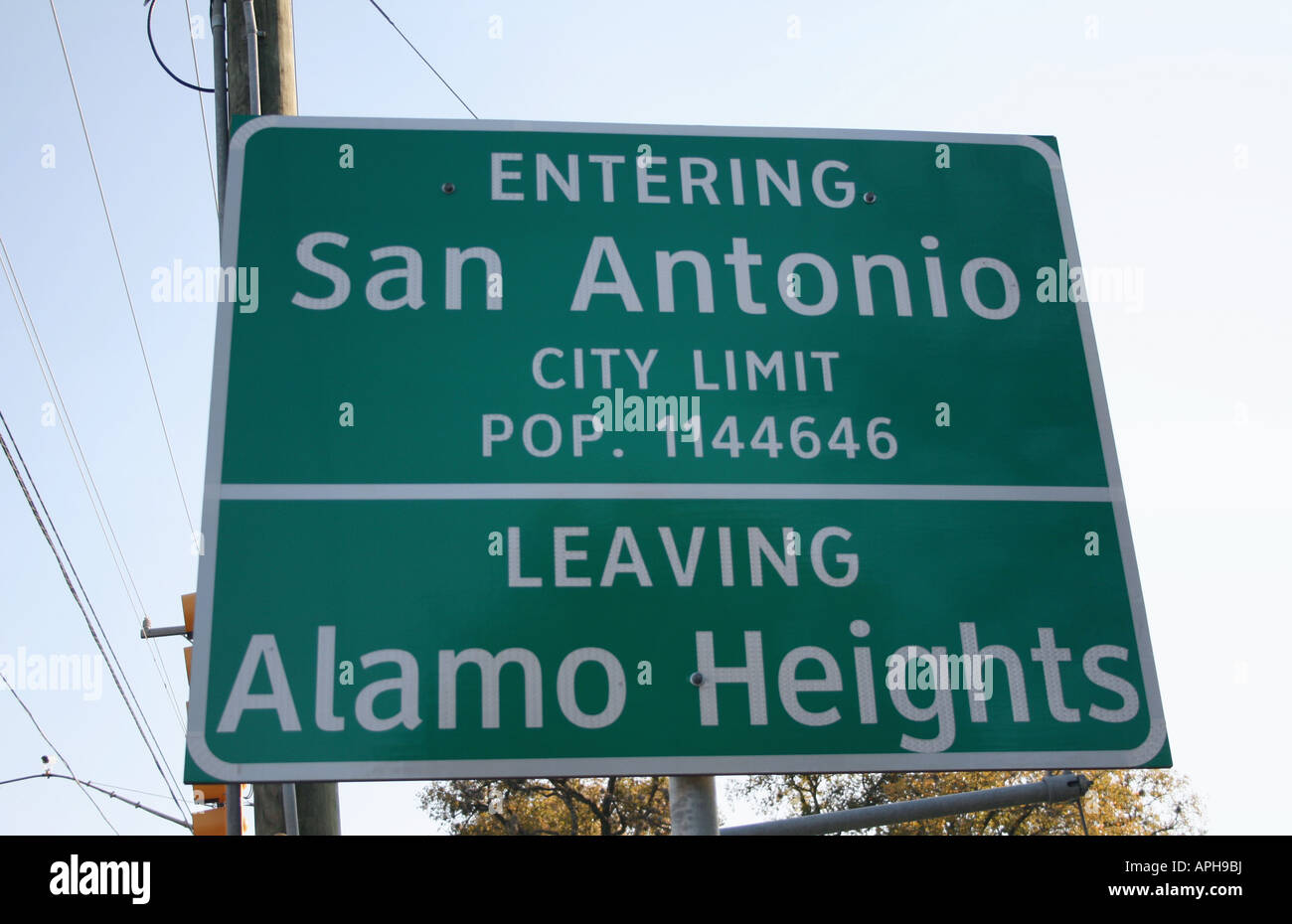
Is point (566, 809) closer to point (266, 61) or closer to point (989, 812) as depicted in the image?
point (989, 812)

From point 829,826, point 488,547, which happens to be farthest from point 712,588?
point 829,826

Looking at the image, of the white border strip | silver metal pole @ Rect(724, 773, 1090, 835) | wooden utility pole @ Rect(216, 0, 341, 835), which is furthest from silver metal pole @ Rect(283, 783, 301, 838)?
silver metal pole @ Rect(724, 773, 1090, 835)

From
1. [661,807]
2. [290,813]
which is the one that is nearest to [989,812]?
[661,807]

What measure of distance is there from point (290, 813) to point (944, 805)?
4888 millimetres

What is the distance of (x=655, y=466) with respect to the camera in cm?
336

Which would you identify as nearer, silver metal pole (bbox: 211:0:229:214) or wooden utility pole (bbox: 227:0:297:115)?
silver metal pole (bbox: 211:0:229:214)

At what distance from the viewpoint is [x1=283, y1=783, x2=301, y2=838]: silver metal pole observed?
17.4 feet

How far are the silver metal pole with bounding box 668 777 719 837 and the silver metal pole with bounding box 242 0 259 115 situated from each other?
3375 mm

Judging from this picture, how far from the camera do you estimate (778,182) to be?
3914 millimetres

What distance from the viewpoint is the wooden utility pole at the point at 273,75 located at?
16.9 ft

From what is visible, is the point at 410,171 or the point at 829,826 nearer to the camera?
the point at 410,171

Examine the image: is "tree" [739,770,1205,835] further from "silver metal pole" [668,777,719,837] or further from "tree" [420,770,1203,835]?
"silver metal pole" [668,777,719,837]

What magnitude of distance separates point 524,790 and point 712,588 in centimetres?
2386
